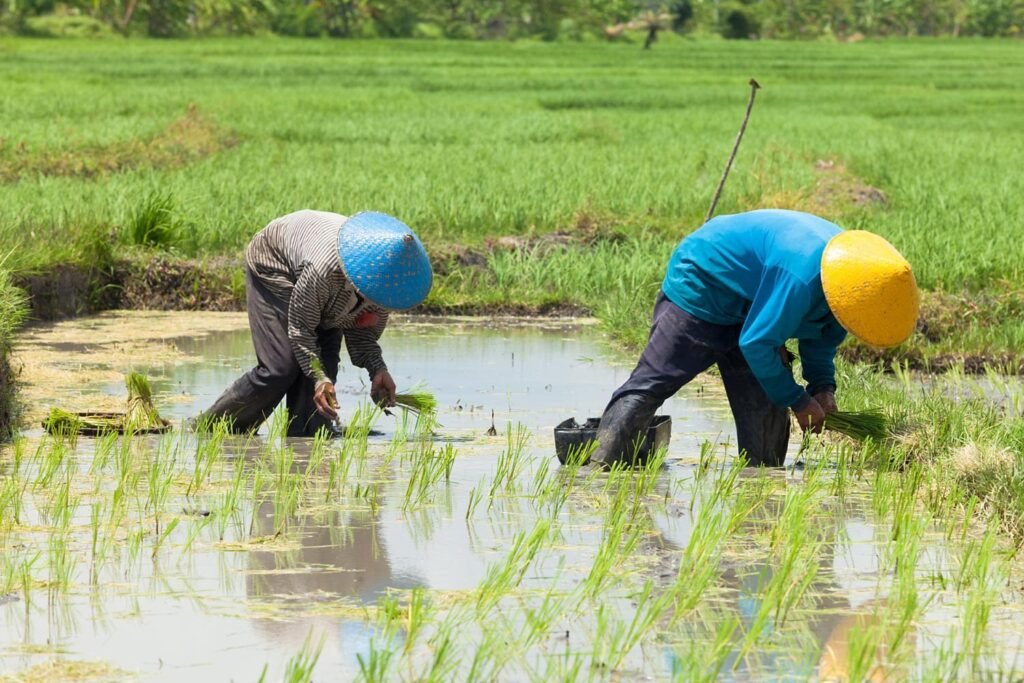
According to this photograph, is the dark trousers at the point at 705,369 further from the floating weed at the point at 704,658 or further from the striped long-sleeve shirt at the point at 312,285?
the floating weed at the point at 704,658

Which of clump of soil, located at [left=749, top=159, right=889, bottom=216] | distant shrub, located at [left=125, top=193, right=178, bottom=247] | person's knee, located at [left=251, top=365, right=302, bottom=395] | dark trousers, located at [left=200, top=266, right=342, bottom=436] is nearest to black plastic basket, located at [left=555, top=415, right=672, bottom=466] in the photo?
dark trousers, located at [left=200, top=266, right=342, bottom=436]

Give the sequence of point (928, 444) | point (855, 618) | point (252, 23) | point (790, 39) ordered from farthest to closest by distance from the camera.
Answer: point (790, 39) → point (252, 23) → point (928, 444) → point (855, 618)

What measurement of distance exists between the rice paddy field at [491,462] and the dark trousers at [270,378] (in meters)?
0.12

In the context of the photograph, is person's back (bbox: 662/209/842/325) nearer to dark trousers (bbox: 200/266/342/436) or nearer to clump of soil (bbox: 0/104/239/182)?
dark trousers (bbox: 200/266/342/436)

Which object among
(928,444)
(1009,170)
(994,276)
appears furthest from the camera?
(1009,170)

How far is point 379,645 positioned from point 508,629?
274mm

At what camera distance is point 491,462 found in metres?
5.21

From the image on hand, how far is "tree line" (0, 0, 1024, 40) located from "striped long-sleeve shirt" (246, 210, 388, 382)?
35.2 meters

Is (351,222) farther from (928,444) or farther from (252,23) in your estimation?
(252,23)

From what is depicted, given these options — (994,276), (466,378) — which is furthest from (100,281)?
(994,276)

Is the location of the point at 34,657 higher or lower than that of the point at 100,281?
higher

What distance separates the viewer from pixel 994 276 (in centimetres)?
865

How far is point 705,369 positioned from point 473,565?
1.49 m

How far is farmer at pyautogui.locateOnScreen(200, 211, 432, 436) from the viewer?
196 inches
